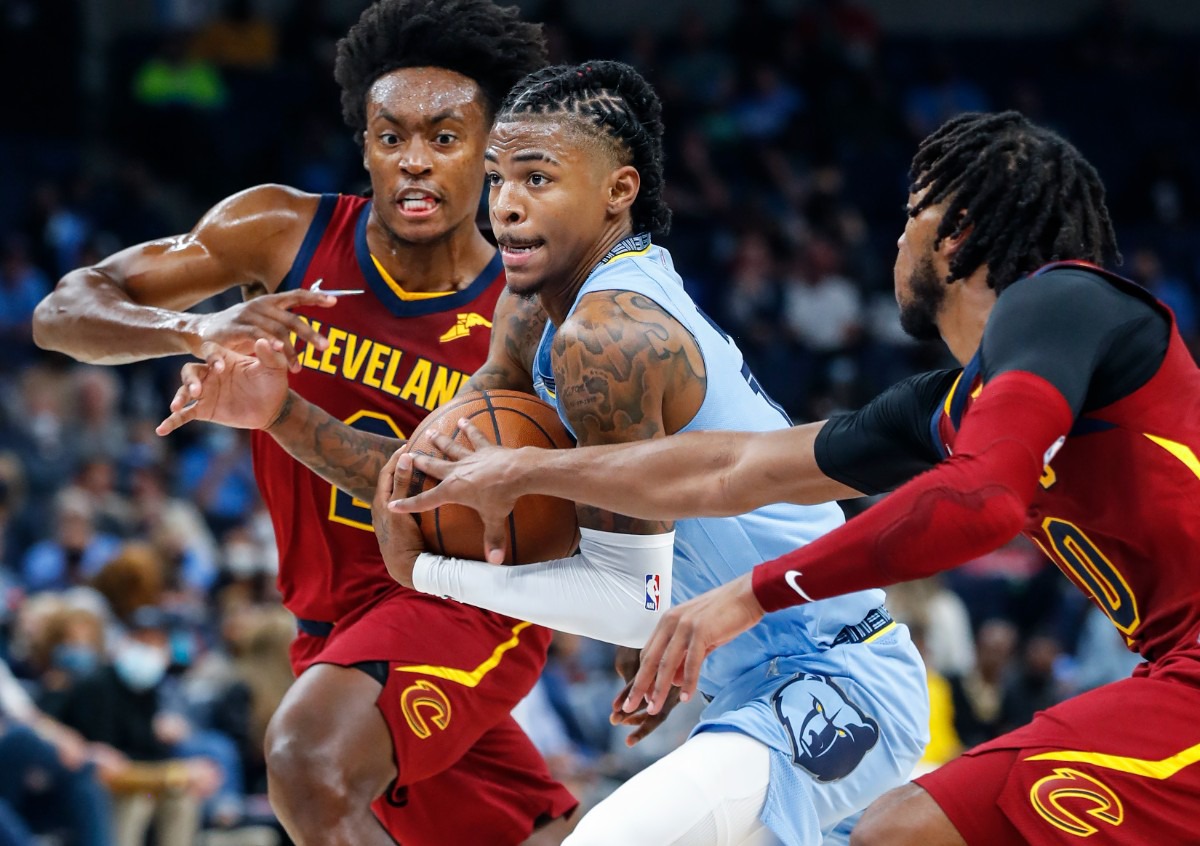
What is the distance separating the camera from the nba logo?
4.04 metres

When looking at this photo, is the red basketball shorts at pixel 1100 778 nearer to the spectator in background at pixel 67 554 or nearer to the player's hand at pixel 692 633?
the player's hand at pixel 692 633

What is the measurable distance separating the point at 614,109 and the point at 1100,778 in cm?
211

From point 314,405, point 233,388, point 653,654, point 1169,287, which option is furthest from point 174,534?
point 1169,287

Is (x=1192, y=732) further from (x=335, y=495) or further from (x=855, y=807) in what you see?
(x=335, y=495)

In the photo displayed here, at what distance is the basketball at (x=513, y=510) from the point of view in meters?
4.15

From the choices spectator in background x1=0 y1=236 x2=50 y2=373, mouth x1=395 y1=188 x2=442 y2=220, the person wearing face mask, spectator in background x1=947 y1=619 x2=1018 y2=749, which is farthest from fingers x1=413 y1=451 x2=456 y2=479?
spectator in background x1=0 y1=236 x2=50 y2=373

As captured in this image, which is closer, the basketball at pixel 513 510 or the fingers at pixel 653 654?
the fingers at pixel 653 654

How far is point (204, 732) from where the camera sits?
9.01m

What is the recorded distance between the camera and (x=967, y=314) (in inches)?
148

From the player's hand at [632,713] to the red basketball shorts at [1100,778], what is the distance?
2.70 ft

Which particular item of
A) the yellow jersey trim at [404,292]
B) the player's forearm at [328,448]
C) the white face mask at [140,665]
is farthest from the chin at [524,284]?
→ the white face mask at [140,665]

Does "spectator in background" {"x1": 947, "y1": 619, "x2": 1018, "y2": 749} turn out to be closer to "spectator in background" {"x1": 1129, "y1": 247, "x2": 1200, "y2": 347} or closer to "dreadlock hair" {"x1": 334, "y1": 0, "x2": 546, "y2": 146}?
"spectator in background" {"x1": 1129, "y1": 247, "x2": 1200, "y2": 347}

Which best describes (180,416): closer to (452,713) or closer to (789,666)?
(452,713)

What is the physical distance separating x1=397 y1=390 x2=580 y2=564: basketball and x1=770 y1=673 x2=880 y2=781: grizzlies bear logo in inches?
27.8
